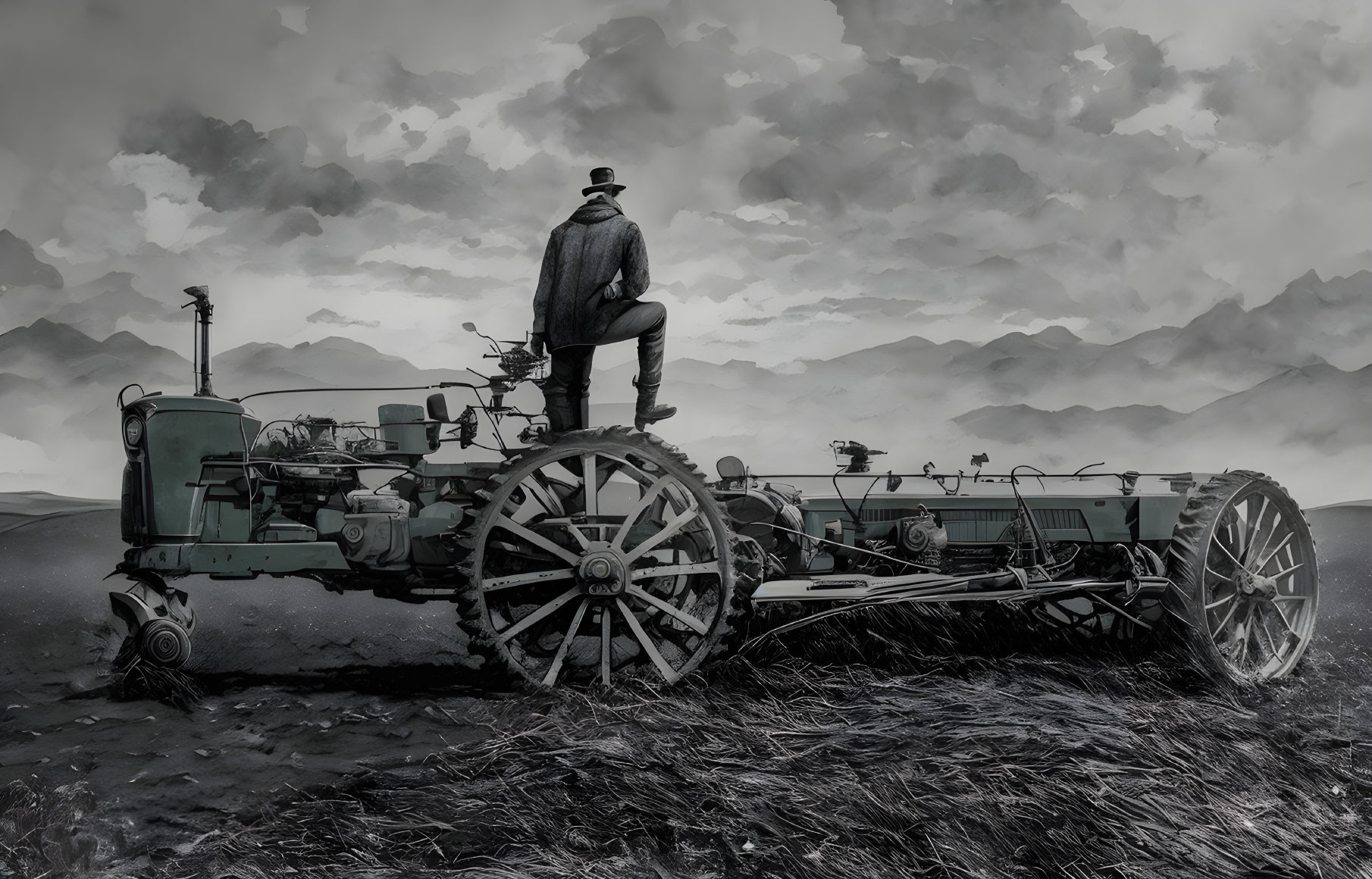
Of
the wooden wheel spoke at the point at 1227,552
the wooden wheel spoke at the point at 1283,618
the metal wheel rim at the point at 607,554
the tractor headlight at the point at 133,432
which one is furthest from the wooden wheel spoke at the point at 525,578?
the wooden wheel spoke at the point at 1283,618

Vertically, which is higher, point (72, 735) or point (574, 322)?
point (574, 322)

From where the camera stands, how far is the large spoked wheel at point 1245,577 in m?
5.53

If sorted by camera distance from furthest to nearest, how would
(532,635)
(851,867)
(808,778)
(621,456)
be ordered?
1. (532,635)
2. (621,456)
3. (808,778)
4. (851,867)

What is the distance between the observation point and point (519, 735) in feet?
13.5

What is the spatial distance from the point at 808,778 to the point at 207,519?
3686 millimetres

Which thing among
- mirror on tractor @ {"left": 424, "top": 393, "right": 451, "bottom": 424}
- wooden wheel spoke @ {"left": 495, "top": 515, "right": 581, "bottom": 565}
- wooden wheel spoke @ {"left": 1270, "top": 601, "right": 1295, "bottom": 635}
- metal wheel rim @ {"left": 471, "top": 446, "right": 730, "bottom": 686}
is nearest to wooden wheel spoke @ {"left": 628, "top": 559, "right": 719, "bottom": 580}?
metal wheel rim @ {"left": 471, "top": 446, "right": 730, "bottom": 686}

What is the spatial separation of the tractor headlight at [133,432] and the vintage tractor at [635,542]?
16 mm

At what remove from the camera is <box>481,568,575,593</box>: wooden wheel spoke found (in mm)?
4836

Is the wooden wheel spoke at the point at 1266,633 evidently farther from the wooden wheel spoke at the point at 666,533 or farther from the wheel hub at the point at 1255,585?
the wooden wheel spoke at the point at 666,533

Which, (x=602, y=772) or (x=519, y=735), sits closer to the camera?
(x=602, y=772)

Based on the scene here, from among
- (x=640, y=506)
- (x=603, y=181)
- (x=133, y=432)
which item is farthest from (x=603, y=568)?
(x=133, y=432)

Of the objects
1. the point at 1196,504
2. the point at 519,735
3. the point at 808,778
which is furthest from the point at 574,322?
the point at 1196,504

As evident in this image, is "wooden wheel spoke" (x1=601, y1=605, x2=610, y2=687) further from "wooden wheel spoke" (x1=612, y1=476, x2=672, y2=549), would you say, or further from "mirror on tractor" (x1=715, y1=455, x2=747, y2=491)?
"mirror on tractor" (x1=715, y1=455, x2=747, y2=491)

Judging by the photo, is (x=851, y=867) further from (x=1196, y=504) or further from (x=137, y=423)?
(x=137, y=423)
